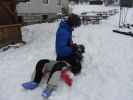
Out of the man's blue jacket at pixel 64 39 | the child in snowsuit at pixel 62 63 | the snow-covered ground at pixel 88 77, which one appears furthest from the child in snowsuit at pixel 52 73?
the man's blue jacket at pixel 64 39

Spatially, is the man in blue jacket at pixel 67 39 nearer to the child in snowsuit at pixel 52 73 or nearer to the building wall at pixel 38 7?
the child in snowsuit at pixel 52 73

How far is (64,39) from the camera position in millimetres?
5688

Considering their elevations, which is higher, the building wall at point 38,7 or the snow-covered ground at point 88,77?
the building wall at point 38,7

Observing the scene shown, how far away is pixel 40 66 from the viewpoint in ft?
18.4

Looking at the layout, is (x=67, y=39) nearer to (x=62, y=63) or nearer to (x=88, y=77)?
(x=62, y=63)

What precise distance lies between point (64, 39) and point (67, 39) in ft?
0.25

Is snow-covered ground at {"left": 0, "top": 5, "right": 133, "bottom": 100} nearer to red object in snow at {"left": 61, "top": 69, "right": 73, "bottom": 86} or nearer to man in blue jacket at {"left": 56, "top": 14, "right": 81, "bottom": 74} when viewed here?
red object in snow at {"left": 61, "top": 69, "right": 73, "bottom": 86}

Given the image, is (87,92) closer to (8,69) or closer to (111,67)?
(111,67)

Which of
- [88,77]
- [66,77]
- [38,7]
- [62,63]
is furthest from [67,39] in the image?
[38,7]

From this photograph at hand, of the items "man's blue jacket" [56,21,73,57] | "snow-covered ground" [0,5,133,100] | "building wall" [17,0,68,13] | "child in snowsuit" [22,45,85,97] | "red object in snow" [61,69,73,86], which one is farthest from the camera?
"building wall" [17,0,68,13]

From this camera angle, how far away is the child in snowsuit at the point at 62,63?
5344 mm

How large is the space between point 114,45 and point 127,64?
3.03 meters

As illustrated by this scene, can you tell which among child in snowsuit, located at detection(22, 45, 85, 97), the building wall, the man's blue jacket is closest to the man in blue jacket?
the man's blue jacket

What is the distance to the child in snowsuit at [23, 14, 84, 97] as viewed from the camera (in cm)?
534
